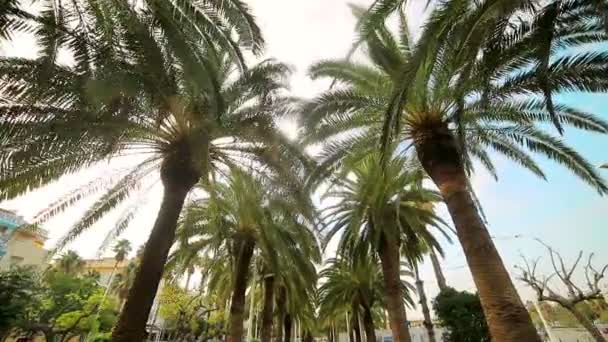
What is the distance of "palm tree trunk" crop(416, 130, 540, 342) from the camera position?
5.63 meters

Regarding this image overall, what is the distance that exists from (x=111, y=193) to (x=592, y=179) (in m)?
12.7

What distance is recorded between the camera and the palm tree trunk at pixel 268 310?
18.5m

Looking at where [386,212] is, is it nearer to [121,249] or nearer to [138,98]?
[138,98]

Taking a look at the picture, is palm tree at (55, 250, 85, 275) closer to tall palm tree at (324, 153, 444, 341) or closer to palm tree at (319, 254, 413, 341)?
palm tree at (319, 254, 413, 341)

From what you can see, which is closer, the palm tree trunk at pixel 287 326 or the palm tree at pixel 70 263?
the palm tree trunk at pixel 287 326

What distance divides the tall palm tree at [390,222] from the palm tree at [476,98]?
2581mm

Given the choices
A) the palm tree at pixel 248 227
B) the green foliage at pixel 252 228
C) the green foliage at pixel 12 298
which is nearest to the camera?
the green foliage at pixel 252 228

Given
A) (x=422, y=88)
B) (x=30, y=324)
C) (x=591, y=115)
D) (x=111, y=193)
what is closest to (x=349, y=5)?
(x=422, y=88)

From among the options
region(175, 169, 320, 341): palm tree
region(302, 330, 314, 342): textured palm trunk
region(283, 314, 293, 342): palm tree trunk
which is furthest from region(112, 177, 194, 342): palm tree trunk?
region(302, 330, 314, 342): textured palm trunk

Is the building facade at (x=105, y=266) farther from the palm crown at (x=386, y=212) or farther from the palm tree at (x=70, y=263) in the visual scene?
the palm crown at (x=386, y=212)

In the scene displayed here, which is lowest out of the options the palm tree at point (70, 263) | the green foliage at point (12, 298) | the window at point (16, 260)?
the green foliage at point (12, 298)

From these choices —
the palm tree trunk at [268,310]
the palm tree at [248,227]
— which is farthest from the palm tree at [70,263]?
the palm tree at [248,227]

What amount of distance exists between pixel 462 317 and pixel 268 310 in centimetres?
982

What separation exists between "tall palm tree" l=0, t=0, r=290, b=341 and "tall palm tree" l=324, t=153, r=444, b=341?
478 centimetres
